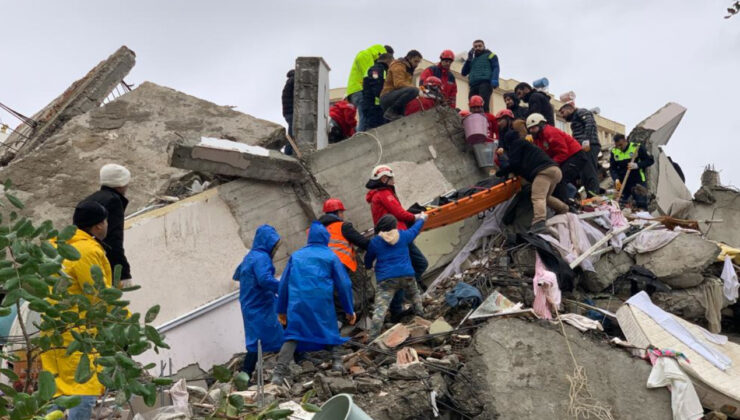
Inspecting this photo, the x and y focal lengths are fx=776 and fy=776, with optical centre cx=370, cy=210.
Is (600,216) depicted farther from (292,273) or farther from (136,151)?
(136,151)

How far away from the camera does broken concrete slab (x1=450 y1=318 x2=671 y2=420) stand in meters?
6.47

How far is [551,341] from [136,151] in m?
6.52

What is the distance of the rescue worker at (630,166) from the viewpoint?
43.0 feet

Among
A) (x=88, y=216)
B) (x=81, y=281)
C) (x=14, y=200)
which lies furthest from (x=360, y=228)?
(x=14, y=200)

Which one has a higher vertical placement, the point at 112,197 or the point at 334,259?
the point at 112,197

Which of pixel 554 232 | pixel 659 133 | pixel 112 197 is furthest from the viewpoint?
pixel 659 133

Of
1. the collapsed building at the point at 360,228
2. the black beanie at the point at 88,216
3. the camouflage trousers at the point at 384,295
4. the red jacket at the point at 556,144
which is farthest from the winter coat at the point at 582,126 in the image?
the black beanie at the point at 88,216

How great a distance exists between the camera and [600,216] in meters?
9.91

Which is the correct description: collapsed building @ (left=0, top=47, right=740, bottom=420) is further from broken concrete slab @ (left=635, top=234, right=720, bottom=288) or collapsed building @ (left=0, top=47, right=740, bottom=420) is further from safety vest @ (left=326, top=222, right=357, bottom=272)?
safety vest @ (left=326, top=222, right=357, bottom=272)

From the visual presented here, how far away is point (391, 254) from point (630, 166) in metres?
6.66

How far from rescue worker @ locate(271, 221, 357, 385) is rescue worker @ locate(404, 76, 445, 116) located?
4.74 m

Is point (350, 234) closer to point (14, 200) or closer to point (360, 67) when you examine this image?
point (360, 67)

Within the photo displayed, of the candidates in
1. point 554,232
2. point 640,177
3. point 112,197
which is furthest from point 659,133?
point 112,197

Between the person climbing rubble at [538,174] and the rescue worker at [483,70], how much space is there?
11.8 ft
